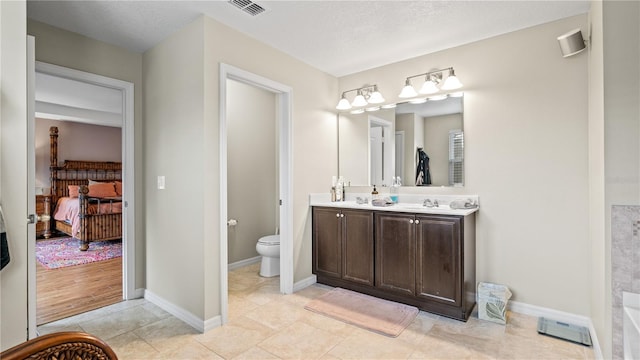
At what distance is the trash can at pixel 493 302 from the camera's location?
7.77 ft

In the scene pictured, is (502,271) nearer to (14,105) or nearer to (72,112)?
(14,105)

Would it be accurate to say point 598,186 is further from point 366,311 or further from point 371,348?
point 366,311

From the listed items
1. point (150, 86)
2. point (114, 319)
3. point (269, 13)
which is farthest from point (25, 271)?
point (269, 13)

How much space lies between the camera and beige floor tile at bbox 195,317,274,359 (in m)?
2.04

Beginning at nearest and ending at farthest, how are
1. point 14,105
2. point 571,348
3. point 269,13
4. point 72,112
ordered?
point 14,105 → point 571,348 → point 269,13 → point 72,112

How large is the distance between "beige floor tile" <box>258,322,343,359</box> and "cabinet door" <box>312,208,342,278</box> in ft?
2.90

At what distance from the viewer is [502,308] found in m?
2.37

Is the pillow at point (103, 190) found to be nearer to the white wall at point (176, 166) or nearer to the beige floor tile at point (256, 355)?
the white wall at point (176, 166)

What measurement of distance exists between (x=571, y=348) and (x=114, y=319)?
11.3ft

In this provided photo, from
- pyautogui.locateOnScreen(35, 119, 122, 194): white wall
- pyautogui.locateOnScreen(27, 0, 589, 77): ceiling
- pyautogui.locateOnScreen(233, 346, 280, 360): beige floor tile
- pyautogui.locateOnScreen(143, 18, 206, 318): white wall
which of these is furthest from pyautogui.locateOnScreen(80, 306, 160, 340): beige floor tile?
pyautogui.locateOnScreen(35, 119, 122, 194): white wall

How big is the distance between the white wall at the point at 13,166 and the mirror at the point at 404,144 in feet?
9.22

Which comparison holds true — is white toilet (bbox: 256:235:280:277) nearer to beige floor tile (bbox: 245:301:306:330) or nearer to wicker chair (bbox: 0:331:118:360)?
beige floor tile (bbox: 245:301:306:330)

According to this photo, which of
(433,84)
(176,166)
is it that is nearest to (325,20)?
(433,84)

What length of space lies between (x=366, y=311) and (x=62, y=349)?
219cm
